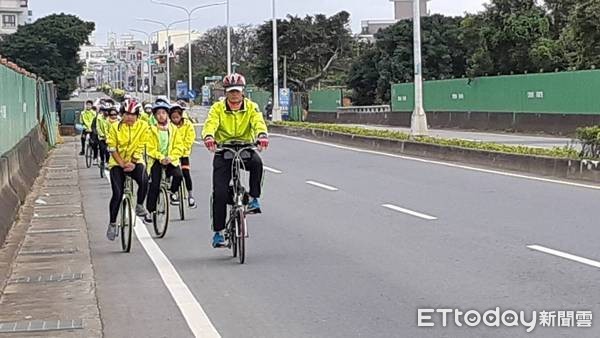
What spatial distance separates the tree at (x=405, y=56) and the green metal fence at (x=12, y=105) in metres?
48.6

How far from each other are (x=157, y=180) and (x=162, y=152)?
736 mm

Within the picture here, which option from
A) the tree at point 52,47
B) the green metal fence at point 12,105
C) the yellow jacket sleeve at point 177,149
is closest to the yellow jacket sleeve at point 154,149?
the yellow jacket sleeve at point 177,149

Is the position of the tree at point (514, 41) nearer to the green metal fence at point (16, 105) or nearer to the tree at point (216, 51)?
the green metal fence at point (16, 105)

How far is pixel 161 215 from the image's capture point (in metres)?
13.3

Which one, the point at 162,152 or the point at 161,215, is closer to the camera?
the point at 161,215

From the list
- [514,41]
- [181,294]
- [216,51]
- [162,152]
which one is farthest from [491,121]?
[216,51]

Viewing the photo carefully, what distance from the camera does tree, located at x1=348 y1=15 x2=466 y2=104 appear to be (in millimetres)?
74625

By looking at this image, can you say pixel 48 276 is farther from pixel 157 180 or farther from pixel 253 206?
pixel 157 180

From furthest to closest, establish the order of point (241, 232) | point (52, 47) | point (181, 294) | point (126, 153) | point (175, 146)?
point (52, 47) < point (175, 146) < point (126, 153) < point (241, 232) < point (181, 294)

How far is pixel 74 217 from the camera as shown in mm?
16375

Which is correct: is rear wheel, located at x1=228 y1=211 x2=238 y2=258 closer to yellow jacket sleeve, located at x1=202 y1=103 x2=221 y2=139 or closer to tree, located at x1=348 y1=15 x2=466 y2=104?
yellow jacket sleeve, located at x1=202 y1=103 x2=221 y2=139

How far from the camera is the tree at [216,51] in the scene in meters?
121

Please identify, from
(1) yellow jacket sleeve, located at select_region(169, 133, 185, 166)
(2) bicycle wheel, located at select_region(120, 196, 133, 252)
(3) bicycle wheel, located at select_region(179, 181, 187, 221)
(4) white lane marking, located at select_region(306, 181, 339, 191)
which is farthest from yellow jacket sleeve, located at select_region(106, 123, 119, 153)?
(4) white lane marking, located at select_region(306, 181, 339, 191)

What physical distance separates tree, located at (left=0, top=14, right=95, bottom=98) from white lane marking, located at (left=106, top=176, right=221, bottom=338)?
5793cm
